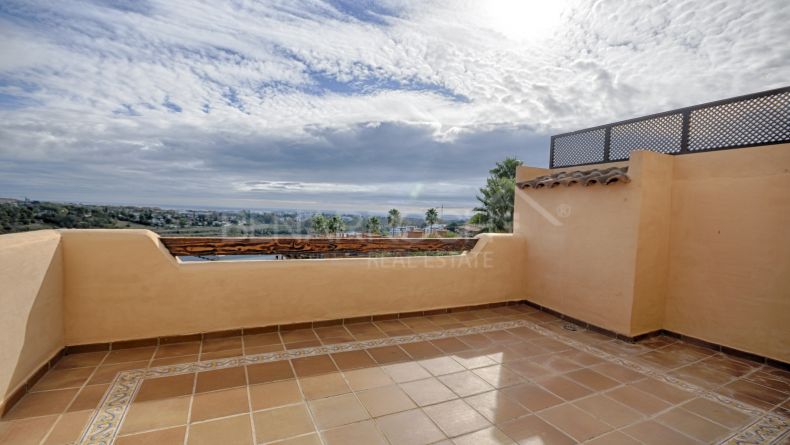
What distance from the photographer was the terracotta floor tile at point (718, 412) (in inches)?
86.9

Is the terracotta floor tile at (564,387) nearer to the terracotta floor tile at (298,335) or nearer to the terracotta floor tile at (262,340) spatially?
the terracotta floor tile at (298,335)

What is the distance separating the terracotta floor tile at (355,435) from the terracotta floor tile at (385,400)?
6.2 inches

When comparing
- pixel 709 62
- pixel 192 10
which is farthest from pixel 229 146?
pixel 709 62

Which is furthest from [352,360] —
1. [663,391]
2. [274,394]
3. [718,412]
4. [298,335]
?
[718,412]

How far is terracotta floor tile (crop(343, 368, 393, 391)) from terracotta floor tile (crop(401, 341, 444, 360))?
51cm

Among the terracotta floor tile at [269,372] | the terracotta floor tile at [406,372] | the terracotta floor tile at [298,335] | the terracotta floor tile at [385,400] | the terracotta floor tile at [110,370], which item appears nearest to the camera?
the terracotta floor tile at [385,400]

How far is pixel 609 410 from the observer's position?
2.29 m

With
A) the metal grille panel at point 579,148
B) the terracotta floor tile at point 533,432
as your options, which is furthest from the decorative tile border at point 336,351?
the metal grille panel at point 579,148

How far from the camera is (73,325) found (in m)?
2.95

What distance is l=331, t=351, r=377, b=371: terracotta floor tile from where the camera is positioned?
288cm

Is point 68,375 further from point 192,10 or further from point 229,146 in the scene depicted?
point 229,146

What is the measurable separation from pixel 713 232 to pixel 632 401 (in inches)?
104

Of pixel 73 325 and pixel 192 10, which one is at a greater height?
pixel 192 10

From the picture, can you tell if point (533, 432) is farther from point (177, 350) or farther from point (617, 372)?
point (177, 350)
